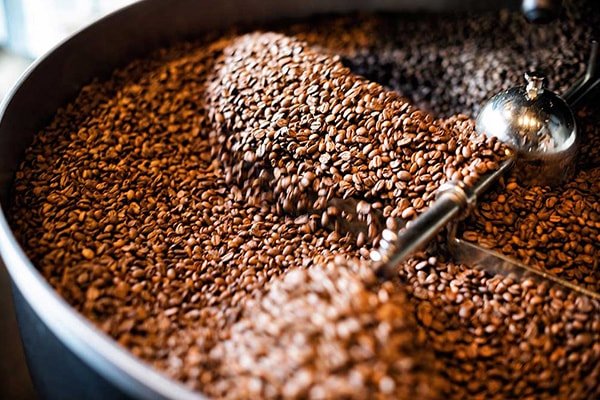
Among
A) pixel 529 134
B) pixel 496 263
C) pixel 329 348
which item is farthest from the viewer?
pixel 529 134

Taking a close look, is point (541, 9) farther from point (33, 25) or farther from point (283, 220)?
point (33, 25)

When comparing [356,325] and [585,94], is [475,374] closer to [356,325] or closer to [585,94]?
[356,325]

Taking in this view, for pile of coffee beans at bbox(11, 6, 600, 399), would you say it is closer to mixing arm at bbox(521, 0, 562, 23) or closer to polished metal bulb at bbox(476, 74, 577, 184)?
polished metal bulb at bbox(476, 74, 577, 184)

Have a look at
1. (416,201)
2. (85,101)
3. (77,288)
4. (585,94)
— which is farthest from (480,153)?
(85,101)

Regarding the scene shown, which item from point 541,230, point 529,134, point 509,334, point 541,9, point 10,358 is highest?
point 541,9

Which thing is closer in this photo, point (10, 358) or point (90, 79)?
point (90, 79)

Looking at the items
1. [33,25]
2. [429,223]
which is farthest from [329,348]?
[33,25]

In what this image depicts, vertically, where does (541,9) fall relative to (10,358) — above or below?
above
